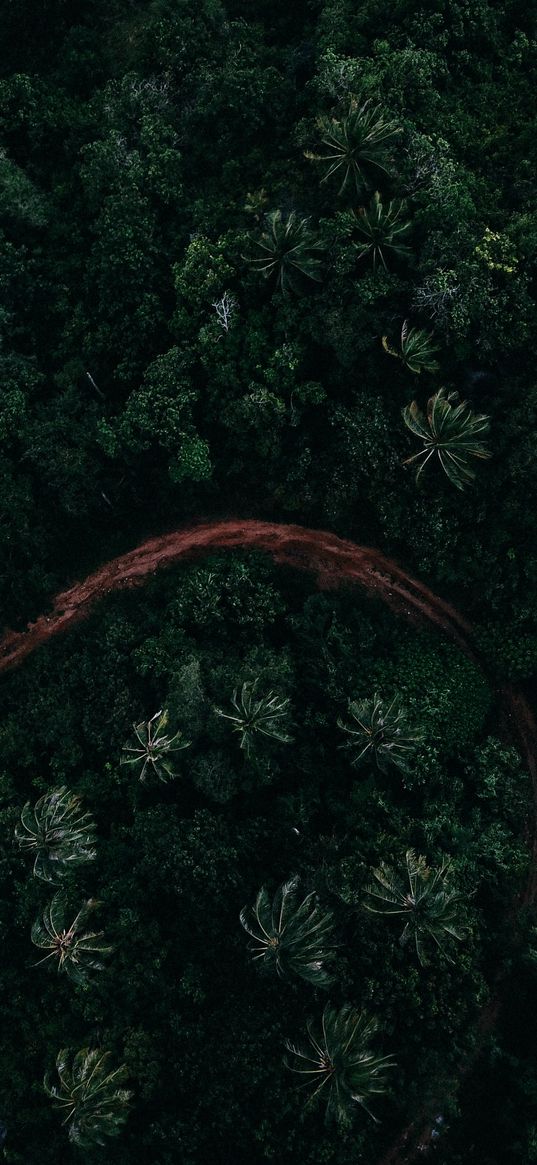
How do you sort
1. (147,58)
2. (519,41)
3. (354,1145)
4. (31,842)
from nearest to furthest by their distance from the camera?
(354,1145) → (31,842) → (519,41) → (147,58)

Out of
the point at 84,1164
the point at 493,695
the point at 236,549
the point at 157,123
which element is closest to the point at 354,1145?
the point at 84,1164

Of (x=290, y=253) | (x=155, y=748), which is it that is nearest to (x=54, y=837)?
(x=155, y=748)

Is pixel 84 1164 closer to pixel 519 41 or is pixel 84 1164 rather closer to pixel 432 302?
pixel 432 302

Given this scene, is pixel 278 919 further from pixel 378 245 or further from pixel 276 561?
pixel 378 245

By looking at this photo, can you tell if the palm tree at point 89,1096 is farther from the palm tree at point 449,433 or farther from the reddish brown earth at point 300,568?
the palm tree at point 449,433

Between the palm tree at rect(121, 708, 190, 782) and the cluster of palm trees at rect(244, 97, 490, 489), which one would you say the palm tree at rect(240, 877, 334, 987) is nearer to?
the palm tree at rect(121, 708, 190, 782)

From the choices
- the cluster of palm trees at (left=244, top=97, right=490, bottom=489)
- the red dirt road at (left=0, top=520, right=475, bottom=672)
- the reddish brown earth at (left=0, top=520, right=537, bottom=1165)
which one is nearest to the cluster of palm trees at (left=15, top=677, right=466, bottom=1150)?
the reddish brown earth at (left=0, top=520, right=537, bottom=1165)
